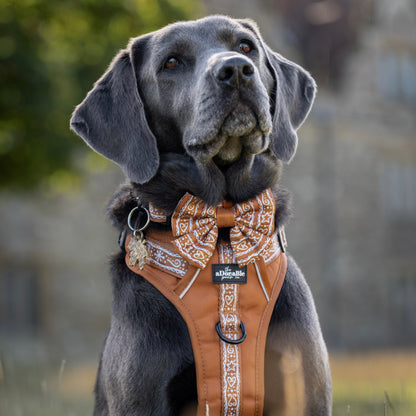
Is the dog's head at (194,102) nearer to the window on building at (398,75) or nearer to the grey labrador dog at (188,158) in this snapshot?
the grey labrador dog at (188,158)

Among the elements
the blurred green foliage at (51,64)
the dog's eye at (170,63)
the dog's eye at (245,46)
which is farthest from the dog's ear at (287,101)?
the blurred green foliage at (51,64)

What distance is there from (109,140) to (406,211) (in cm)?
1667

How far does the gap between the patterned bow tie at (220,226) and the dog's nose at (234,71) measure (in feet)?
1.66

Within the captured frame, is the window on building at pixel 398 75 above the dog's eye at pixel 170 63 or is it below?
above

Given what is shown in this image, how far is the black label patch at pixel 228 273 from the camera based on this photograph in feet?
9.24

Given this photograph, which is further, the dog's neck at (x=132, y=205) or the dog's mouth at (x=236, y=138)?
the dog's neck at (x=132, y=205)

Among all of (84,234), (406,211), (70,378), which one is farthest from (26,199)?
(406,211)

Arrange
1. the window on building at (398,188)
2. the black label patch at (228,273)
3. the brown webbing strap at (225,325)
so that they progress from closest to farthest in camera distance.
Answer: the brown webbing strap at (225,325) → the black label patch at (228,273) → the window on building at (398,188)

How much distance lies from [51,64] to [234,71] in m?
6.61

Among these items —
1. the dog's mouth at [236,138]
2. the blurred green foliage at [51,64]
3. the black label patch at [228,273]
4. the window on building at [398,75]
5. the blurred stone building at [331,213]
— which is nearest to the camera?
the black label patch at [228,273]

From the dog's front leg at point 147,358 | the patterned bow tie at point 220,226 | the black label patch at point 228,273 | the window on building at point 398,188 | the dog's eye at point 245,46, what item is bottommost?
the dog's front leg at point 147,358

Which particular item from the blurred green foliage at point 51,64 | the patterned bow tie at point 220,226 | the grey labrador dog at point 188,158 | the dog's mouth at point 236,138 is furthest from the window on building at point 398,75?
the patterned bow tie at point 220,226

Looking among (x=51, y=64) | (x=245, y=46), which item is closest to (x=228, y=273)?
(x=245, y=46)

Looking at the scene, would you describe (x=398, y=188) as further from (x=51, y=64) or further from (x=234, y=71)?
(x=234, y=71)
